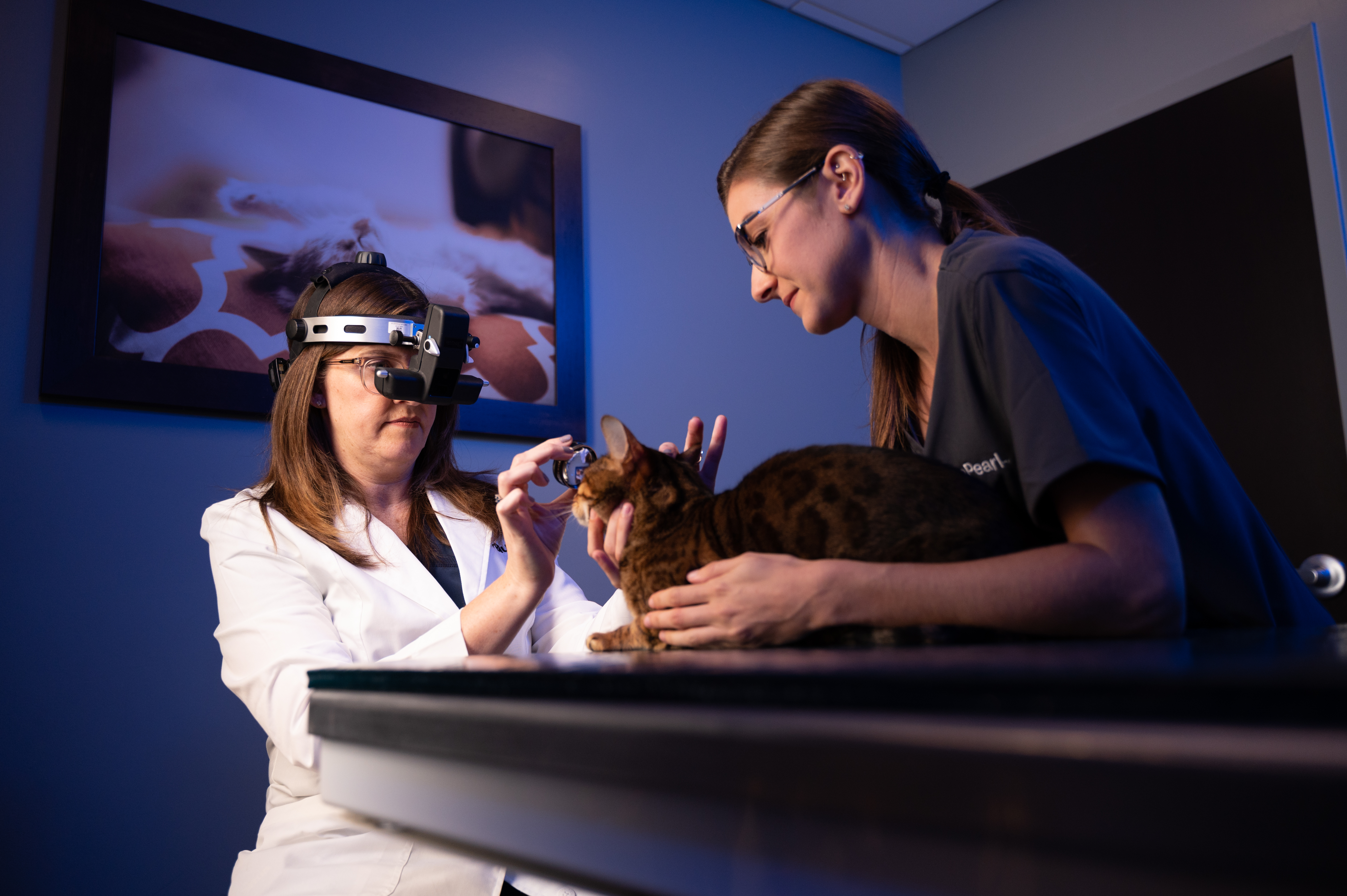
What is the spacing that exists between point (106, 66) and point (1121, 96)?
10.3ft

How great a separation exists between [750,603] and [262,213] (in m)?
1.97

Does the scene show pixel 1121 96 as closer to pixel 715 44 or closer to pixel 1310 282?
pixel 1310 282

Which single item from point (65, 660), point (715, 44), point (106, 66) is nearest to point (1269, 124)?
point (715, 44)

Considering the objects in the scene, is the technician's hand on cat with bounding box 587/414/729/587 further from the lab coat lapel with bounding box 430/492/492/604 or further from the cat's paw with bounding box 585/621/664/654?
the lab coat lapel with bounding box 430/492/492/604

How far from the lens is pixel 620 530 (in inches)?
49.9

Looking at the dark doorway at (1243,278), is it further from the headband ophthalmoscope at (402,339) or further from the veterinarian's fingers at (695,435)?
the headband ophthalmoscope at (402,339)

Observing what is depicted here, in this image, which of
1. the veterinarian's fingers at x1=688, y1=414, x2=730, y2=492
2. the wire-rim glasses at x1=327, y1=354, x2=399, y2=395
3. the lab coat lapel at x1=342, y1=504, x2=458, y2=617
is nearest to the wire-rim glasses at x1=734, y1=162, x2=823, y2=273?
the veterinarian's fingers at x1=688, y1=414, x2=730, y2=492

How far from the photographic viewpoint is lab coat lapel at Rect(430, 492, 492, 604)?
1.60 metres

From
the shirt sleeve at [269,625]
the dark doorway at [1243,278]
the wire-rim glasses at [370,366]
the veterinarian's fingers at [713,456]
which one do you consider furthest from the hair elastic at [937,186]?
the dark doorway at [1243,278]

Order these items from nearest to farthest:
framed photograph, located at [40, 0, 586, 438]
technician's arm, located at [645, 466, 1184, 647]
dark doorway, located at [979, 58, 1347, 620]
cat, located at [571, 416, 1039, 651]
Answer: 1. technician's arm, located at [645, 466, 1184, 647]
2. cat, located at [571, 416, 1039, 651]
3. framed photograph, located at [40, 0, 586, 438]
4. dark doorway, located at [979, 58, 1347, 620]

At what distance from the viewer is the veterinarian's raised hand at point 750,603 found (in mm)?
770

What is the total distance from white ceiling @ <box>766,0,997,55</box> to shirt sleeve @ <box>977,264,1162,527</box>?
2.92 meters

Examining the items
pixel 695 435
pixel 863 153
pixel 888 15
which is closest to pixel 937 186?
pixel 863 153

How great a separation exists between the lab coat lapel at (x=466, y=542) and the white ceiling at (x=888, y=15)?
2.66 meters
